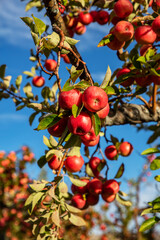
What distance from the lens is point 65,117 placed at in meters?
1.08

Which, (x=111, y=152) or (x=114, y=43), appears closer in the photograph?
(x=114, y=43)

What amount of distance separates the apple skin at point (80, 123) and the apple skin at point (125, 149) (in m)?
0.83

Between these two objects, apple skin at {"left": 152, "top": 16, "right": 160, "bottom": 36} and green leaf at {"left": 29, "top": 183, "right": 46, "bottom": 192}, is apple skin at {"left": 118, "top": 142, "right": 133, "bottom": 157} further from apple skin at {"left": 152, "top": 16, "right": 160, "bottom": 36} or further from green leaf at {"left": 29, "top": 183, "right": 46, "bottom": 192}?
apple skin at {"left": 152, "top": 16, "right": 160, "bottom": 36}

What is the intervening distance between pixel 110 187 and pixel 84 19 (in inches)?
68.6

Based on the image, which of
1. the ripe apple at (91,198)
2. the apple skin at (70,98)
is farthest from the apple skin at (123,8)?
the ripe apple at (91,198)

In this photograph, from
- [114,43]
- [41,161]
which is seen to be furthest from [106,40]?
[41,161]

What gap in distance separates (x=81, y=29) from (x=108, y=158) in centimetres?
160

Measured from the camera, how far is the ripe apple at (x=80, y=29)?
256cm

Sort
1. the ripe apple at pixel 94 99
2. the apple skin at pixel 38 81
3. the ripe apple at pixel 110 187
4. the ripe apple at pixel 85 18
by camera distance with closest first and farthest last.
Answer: the ripe apple at pixel 94 99 < the ripe apple at pixel 110 187 < the ripe apple at pixel 85 18 < the apple skin at pixel 38 81

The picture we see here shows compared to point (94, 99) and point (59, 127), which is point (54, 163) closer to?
point (59, 127)

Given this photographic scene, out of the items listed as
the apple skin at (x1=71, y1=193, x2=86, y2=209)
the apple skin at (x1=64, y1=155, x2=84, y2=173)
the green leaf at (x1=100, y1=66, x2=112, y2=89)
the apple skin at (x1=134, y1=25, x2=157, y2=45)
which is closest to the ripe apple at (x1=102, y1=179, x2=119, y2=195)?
the apple skin at (x1=71, y1=193, x2=86, y2=209)

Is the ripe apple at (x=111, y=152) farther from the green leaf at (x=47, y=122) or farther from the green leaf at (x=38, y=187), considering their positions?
the green leaf at (x=47, y=122)

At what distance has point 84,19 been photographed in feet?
7.94

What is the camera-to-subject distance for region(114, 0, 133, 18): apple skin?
1.36m
